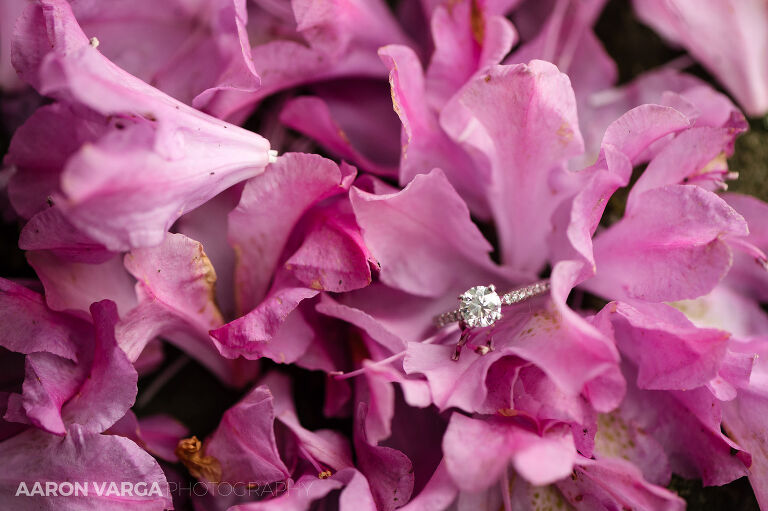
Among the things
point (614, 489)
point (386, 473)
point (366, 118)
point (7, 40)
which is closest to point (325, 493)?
point (386, 473)

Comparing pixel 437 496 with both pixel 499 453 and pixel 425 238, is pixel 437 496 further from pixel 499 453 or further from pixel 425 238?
pixel 425 238

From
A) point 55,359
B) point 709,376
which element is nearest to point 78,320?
point 55,359

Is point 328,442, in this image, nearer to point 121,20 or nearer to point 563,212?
point 563,212

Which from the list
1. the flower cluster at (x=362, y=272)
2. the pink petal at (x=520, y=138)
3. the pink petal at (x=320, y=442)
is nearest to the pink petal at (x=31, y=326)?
the flower cluster at (x=362, y=272)

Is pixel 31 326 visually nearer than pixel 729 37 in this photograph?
Yes

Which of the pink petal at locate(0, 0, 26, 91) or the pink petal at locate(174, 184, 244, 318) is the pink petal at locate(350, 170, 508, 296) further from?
the pink petal at locate(0, 0, 26, 91)

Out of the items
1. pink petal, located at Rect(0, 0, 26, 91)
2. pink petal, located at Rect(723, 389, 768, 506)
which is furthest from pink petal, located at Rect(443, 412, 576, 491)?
pink petal, located at Rect(0, 0, 26, 91)

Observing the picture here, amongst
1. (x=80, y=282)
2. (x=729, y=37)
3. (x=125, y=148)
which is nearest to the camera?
(x=125, y=148)
